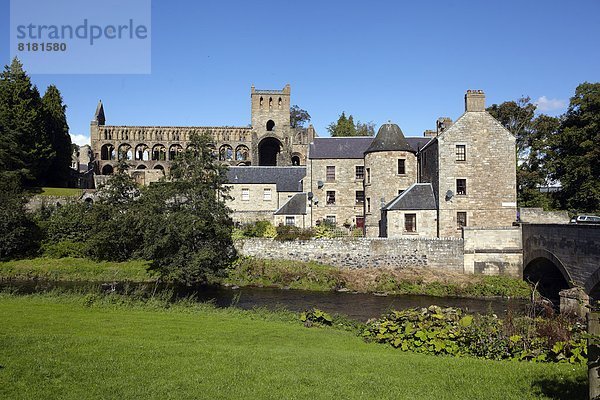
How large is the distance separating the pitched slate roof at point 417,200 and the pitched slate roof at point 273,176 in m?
13.5

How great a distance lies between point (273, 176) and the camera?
44031 millimetres

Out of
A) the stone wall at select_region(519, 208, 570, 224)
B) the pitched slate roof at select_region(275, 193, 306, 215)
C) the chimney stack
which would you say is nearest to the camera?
the chimney stack

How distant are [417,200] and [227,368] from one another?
23823 mm

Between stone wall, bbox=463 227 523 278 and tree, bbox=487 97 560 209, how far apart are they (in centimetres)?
1376

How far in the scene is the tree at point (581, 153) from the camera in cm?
3581

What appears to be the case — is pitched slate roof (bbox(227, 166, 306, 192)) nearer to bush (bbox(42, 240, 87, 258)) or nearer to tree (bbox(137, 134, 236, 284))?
tree (bbox(137, 134, 236, 284))

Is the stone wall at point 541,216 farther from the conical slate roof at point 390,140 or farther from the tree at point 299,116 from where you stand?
the tree at point 299,116

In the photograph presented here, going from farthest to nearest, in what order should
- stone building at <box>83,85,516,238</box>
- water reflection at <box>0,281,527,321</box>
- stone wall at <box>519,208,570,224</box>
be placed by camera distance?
stone wall at <box>519,208,570,224</box>
stone building at <box>83,85,516,238</box>
water reflection at <box>0,281,527,321</box>

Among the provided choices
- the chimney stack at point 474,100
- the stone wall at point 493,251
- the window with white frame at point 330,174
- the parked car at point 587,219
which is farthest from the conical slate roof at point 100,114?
the parked car at point 587,219

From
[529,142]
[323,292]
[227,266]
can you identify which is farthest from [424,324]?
[529,142]

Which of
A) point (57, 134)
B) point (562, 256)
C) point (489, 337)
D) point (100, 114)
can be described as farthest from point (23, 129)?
point (489, 337)

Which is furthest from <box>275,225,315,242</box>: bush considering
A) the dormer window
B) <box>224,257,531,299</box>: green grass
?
the dormer window

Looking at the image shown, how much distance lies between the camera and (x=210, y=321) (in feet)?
46.1

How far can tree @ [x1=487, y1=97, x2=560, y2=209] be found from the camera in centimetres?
4078
